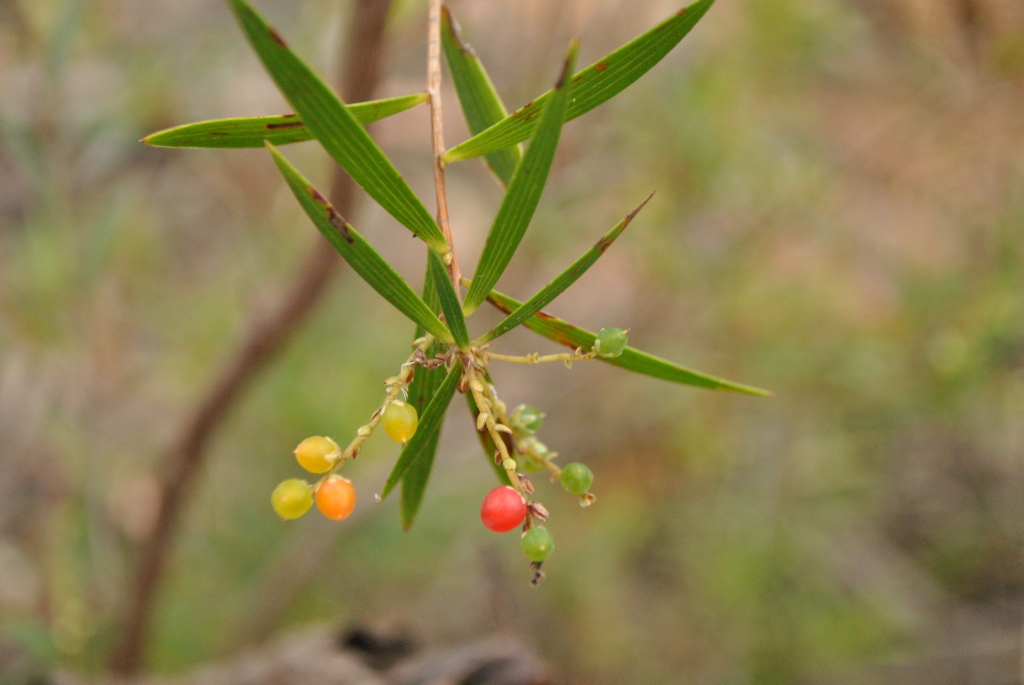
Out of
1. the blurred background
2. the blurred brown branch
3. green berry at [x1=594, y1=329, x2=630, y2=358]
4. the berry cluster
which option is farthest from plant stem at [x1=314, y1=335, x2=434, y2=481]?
the blurred background

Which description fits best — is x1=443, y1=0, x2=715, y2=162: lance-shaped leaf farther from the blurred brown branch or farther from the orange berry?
the blurred brown branch

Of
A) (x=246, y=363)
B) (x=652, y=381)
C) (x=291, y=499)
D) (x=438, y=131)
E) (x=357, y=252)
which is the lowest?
(x=291, y=499)

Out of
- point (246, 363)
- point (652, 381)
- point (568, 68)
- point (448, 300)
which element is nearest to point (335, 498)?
point (448, 300)

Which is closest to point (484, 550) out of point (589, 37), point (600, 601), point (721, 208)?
point (600, 601)

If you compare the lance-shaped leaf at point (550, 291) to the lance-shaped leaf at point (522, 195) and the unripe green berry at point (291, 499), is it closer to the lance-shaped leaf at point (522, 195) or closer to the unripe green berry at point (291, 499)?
the lance-shaped leaf at point (522, 195)

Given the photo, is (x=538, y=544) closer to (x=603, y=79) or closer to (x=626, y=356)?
(x=626, y=356)

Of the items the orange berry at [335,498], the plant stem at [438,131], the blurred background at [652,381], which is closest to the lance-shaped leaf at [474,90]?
the plant stem at [438,131]
